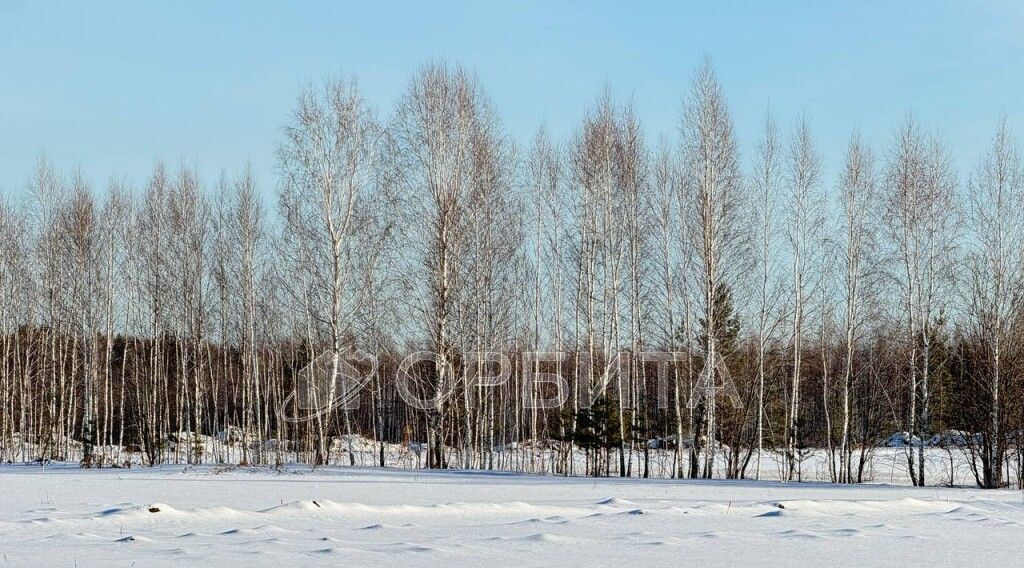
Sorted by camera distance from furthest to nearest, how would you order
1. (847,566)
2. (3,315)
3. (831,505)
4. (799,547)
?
1. (3,315)
2. (831,505)
3. (799,547)
4. (847,566)

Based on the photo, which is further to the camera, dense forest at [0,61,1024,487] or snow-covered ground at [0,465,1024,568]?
dense forest at [0,61,1024,487]

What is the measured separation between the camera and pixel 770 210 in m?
19.8

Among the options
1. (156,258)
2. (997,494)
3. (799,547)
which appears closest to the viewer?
(799,547)

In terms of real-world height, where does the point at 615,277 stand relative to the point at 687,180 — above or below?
below

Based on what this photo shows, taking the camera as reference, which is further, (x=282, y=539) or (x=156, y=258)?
(x=156, y=258)

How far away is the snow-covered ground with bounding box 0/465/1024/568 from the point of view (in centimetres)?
631

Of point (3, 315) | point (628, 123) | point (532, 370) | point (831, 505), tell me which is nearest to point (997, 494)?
point (831, 505)

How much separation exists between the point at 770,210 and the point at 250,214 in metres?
14.5

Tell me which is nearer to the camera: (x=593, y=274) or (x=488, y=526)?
(x=488, y=526)

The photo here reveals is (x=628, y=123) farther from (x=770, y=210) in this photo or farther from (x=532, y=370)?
(x=532, y=370)

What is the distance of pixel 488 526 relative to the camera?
835 centimetres

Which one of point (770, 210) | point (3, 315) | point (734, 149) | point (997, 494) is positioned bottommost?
point (997, 494)

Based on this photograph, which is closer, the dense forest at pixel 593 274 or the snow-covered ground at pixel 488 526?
the snow-covered ground at pixel 488 526

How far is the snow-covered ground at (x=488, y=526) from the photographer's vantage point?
20.7ft
